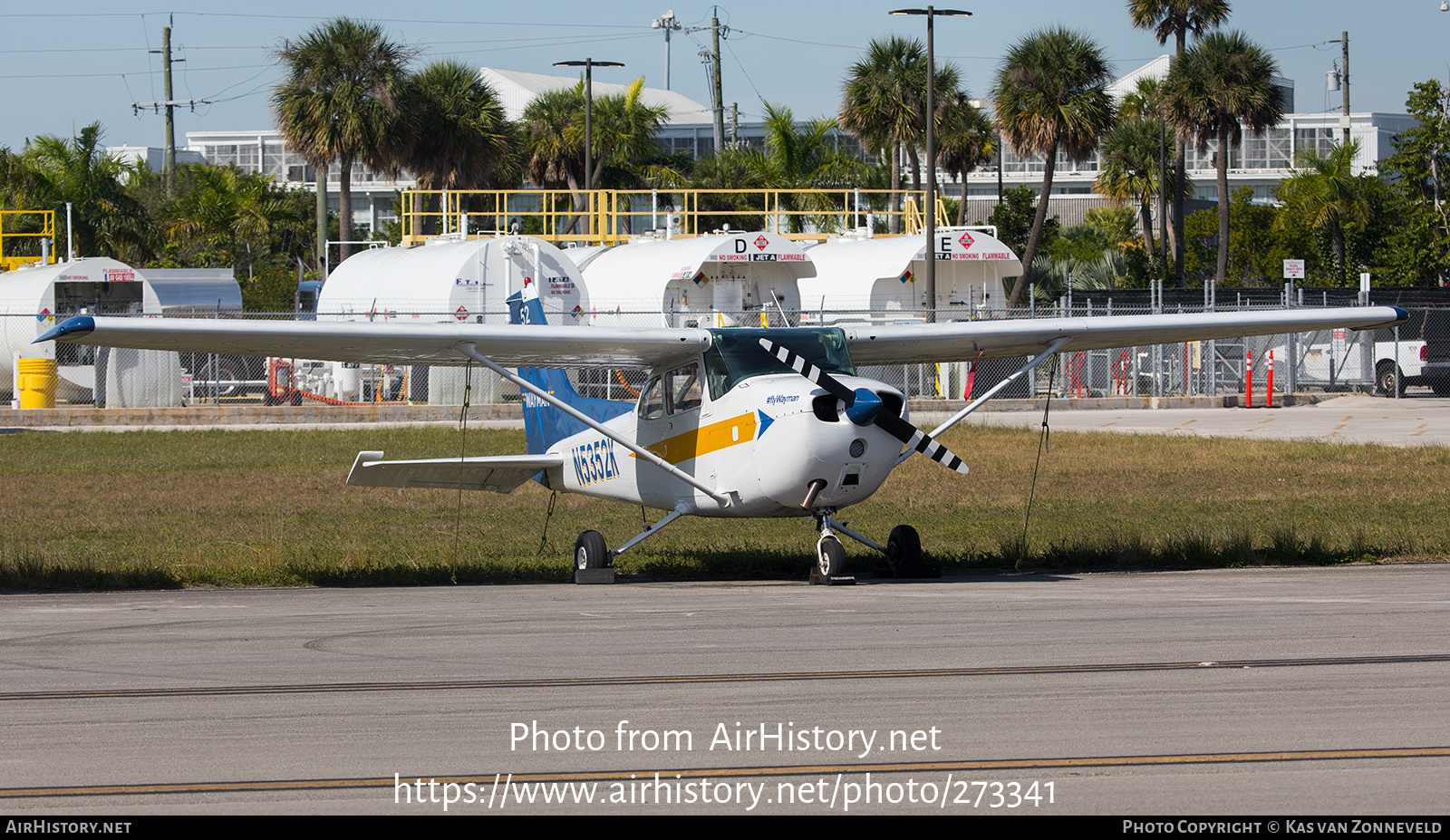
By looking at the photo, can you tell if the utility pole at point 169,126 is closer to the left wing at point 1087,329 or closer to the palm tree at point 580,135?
the palm tree at point 580,135

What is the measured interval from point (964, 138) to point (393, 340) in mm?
53416

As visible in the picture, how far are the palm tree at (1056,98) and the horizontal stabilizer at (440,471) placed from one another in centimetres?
3573

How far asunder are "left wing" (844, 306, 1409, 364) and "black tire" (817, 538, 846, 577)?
2156mm

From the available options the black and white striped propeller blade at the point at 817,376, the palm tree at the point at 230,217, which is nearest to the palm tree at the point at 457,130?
the palm tree at the point at 230,217

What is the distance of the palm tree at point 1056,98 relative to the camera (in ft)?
157

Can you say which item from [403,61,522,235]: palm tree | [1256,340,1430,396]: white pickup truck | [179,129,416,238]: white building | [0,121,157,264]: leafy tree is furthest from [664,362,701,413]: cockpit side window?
[179,129,416,238]: white building

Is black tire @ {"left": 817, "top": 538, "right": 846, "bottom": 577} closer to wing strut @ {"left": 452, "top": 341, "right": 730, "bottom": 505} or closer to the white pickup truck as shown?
wing strut @ {"left": 452, "top": 341, "right": 730, "bottom": 505}

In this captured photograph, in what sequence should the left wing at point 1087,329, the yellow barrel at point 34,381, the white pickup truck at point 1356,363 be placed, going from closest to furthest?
1. the left wing at point 1087,329
2. the yellow barrel at point 34,381
3. the white pickup truck at point 1356,363

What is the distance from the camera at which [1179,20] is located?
193 ft

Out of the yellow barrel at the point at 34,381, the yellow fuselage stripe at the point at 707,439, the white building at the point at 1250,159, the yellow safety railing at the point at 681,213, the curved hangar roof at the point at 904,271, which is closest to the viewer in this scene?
the yellow fuselage stripe at the point at 707,439

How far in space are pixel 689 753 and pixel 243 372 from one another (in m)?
37.5

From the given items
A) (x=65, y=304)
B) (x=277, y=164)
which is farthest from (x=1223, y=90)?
(x=277, y=164)

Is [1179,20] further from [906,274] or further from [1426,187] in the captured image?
[906,274]
